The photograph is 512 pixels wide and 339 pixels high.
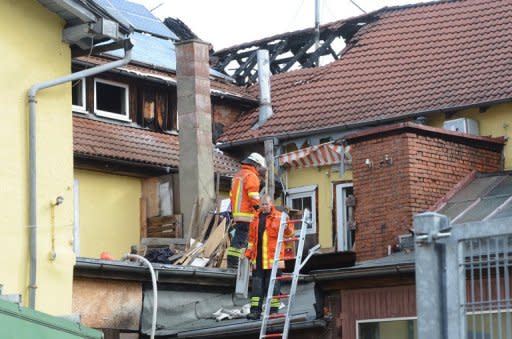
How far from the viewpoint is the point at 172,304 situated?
2073 centimetres

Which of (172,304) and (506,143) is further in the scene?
(506,143)

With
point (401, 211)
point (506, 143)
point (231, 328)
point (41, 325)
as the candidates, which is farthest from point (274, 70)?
point (41, 325)

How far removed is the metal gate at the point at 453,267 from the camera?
8.87 metres

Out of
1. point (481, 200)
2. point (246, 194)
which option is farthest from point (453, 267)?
point (481, 200)

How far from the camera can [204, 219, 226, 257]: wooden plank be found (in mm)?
22531

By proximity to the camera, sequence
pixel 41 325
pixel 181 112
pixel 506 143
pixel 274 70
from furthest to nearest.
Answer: pixel 274 70
pixel 181 112
pixel 506 143
pixel 41 325

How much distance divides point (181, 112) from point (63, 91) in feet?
30.9

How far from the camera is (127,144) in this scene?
87.5ft

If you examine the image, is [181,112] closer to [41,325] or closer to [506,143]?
[506,143]

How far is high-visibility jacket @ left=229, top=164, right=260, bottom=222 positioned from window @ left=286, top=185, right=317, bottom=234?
8871 millimetres

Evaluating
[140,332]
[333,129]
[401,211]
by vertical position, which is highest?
[333,129]

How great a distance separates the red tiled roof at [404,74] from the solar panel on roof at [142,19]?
2816 millimetres

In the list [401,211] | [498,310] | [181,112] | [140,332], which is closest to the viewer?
[498,310]

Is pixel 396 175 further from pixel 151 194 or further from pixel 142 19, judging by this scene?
pixel 142 19
